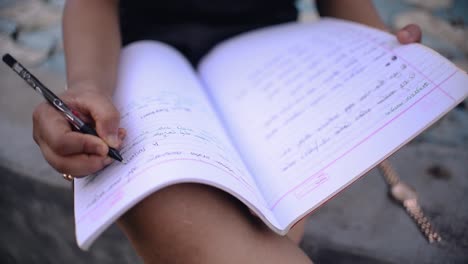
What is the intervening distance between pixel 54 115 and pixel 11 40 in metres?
0.84

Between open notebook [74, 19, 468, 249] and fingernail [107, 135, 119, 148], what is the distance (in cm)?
1

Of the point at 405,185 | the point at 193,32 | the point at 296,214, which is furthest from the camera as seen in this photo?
the point at 405,185

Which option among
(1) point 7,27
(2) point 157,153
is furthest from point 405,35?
(1) point 7,27

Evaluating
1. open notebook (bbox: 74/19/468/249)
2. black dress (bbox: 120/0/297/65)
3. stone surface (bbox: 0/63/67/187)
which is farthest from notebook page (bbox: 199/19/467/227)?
stone surface (bbox: 0/63/67/187)

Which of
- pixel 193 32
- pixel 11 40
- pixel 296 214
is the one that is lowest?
pixel 296 214

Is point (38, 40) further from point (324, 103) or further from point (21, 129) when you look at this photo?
point (324, 103)

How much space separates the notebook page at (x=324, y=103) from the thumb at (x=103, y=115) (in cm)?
16

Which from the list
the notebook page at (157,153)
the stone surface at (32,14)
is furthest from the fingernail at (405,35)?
the stone surface at (32,14)

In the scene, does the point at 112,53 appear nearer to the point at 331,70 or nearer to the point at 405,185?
the point at 331,70

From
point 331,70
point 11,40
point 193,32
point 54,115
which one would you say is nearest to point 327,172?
point 331,70

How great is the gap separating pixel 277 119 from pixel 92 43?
26cm

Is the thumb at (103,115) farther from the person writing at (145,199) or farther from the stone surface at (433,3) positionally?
the stone surface at (433,3)

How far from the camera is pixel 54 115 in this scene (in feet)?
1.20

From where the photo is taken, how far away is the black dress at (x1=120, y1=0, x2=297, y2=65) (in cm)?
65
